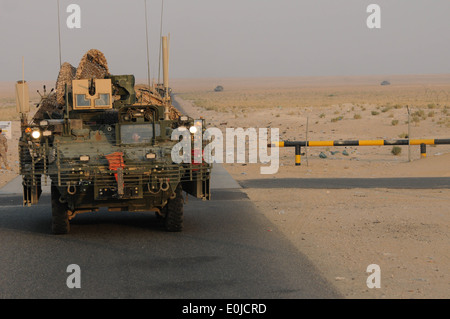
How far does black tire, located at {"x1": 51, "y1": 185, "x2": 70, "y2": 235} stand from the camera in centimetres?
1187

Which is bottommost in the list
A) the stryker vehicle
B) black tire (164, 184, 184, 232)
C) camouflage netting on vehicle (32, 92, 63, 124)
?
black tire (164, 184, 184, 232)

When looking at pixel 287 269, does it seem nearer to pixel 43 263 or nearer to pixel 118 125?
pixel 43 263

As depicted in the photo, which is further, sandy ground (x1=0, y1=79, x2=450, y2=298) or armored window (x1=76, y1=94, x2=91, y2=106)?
armored window (x1=76, y1=94, x2=91, y2=106)

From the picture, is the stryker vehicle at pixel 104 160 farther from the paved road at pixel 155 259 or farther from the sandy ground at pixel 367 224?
the sandy ground at pixel 367 224

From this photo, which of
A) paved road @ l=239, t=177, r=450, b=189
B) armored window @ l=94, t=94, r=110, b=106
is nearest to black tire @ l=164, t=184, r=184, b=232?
armored window @ l=94, t=94, r=110, b=106

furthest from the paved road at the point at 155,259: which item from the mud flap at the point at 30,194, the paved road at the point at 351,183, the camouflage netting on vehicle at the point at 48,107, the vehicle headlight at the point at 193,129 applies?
the paved road at the point at 351,183

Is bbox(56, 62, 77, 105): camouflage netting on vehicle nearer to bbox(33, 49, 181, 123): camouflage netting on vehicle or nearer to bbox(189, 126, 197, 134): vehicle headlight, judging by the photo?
bbox(33, 49, 181, 123): camouflage netting on vehicle

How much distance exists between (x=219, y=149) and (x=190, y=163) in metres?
20.1

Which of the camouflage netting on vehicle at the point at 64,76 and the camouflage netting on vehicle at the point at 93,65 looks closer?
the camouflage netting on vehicle at the point at 64,76

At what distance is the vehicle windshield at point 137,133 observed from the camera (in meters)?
12.6

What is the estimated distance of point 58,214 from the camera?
11891 millimetres

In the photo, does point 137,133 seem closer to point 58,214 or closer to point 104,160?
point 104,160

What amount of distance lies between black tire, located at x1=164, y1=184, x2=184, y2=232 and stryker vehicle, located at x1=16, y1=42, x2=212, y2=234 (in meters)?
0.02
